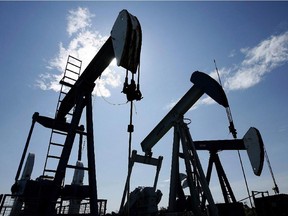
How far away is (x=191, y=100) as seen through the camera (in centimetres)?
926

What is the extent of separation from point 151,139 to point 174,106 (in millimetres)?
2357

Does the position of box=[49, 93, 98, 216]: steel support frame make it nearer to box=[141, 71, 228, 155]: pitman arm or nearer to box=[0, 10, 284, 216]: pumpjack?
box=[0, 10, 284, 216]: pumpjack

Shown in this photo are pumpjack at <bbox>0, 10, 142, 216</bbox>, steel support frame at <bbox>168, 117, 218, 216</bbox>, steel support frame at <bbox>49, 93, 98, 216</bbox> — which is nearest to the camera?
pumpjack at <bbox>0, 10, 142, 216</bbox>

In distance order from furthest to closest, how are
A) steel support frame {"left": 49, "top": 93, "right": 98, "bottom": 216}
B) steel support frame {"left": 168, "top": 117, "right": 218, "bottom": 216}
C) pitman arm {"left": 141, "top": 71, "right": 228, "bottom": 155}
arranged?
pitman arm {"left": 141, "top": 71, "right": 228, "bottom": 155} < steel support frame {"left": 168, "top": 117, "right": 218, "bottom": 216} < steel support frame {"left": 49, "top": 93, "right": 98, "bottom": 216}

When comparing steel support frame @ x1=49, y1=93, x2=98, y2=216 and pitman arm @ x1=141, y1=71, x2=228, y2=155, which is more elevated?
pitman arm @ x1=141, y1=71, x2=228, y2=155

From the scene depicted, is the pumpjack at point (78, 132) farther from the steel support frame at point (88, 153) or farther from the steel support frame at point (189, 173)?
the steel support frame at point (189, 173)

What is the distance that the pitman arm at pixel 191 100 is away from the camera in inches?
332

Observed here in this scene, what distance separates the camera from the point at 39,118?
890 cm

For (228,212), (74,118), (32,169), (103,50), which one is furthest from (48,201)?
(228,212)

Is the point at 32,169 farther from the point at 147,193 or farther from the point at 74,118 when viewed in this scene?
the point at 147,193

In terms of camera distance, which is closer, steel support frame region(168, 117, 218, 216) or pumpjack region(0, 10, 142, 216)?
pumpjack region(0, 10, 142, 216)

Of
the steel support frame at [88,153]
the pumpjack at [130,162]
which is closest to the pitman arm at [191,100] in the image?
the pumpjack at [130,162]

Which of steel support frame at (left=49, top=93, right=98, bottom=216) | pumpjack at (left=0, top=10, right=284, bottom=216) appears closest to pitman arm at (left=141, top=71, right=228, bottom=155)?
pumpjack at (left=0, top=10, right=284, bottom=216)

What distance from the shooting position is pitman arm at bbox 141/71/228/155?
8.44 metres
